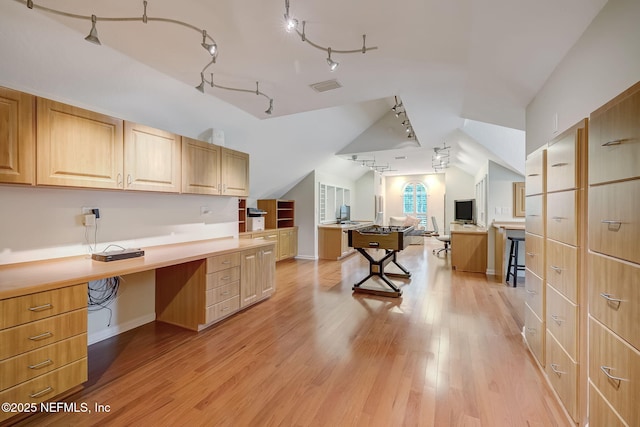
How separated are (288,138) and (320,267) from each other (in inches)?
113

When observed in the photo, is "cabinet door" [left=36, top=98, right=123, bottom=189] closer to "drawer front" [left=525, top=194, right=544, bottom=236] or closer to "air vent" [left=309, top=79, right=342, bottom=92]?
"air vent" [left=309, top=79, right=342, bottom=92]

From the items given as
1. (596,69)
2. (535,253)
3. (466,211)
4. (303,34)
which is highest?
(303,34)

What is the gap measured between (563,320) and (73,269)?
11.5ft

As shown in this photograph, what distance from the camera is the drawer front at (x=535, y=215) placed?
2148 mm

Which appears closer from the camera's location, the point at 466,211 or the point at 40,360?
the point at 40,360

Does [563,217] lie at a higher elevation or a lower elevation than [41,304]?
higher

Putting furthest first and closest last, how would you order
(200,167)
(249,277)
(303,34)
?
(249,277), (200,167), (303,34)

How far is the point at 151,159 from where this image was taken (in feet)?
9.04

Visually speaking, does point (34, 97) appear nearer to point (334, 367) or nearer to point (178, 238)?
point (178, 238)

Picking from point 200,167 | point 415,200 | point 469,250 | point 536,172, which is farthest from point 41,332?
point 415,200

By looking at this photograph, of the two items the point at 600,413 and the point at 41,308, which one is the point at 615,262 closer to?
the point at 600,413

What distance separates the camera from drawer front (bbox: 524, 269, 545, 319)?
7.07 feet

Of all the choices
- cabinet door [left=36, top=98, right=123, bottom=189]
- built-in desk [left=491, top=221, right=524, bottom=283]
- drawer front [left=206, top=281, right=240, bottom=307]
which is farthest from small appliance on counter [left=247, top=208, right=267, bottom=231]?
built-in desk [left=491, top=221, right=524, bottom=283]

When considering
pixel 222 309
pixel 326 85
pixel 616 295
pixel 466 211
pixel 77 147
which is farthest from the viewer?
pixel 466 211
